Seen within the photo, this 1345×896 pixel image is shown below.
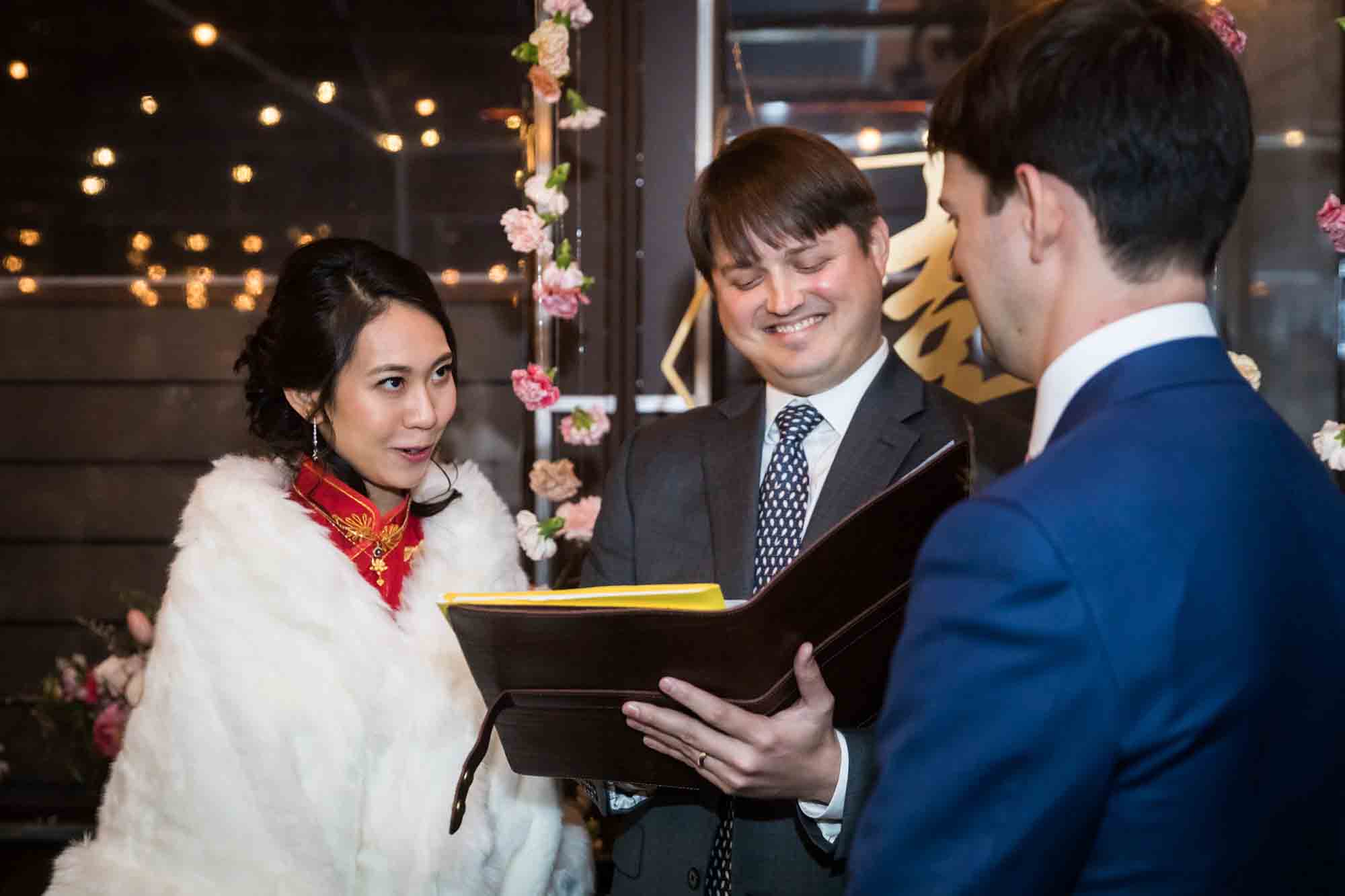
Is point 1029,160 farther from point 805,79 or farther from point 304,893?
point 805,79

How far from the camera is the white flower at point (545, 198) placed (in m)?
2.49

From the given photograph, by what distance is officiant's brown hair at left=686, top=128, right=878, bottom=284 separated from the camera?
165 cm

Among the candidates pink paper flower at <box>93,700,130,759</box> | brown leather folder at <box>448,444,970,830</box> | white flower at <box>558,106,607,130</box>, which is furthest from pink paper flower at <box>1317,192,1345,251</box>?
pink paper flower at <box>93,700,130,759</box>

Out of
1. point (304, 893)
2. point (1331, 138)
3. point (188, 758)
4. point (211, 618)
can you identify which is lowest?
point (304, 893)

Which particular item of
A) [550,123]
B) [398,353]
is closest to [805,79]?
[550,123]

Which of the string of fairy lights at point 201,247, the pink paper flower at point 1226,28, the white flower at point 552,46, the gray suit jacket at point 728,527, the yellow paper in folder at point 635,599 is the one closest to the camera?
the yellow paper in folder at point 635,599

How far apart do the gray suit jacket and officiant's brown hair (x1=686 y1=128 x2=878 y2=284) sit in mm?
217

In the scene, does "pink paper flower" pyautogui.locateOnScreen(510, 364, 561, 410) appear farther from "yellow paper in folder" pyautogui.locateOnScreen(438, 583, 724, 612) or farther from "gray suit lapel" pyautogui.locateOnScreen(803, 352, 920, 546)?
"yellow paper in folder" pyautogui.locateOnScreen(438, 583, 724, 612)

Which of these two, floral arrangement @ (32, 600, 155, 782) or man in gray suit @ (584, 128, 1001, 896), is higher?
man in gray suit @ (584, 128, 1001, 896)

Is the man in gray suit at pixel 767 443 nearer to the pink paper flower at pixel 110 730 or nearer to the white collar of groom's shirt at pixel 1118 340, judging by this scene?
the white collar of groom's shirt at pixel 1118 340

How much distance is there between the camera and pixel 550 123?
2.60m

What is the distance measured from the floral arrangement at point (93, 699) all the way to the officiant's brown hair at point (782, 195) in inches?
62.8

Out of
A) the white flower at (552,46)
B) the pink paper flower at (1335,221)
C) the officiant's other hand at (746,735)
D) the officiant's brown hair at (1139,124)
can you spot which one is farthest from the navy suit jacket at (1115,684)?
the white flower at (552,46)

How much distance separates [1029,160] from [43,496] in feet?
9.75
